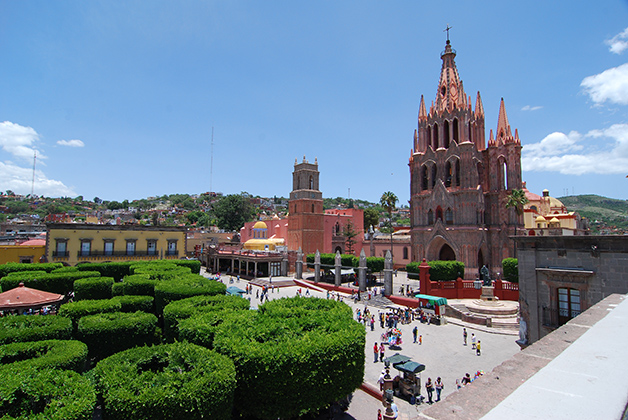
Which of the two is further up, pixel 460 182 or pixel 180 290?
pixel 460 182

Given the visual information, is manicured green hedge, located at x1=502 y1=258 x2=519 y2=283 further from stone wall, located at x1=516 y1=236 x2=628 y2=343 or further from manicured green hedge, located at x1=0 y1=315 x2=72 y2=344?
manicured green hedge, located at x1=0 y1=315 x2=72 y2=344

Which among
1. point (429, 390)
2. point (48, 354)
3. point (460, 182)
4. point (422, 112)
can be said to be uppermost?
point (422, 112)

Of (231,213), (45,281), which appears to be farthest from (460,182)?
(231,213)

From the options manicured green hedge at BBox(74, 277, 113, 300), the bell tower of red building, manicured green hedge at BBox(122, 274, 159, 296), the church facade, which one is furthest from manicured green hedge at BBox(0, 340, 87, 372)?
the bell tower of red building

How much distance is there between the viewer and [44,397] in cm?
707

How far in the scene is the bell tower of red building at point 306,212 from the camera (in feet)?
176

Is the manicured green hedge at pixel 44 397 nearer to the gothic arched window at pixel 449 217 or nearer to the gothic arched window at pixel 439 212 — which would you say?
the gothic arched window at pixel 449 217

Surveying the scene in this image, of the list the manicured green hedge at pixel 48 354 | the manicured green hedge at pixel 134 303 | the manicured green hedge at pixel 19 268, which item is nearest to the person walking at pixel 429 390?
the manicured green hedge at pixel 48 354

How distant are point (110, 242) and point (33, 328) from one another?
28.4 m

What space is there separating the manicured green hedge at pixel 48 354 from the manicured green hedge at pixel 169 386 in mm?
1761

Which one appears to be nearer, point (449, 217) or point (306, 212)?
point (449, 217)

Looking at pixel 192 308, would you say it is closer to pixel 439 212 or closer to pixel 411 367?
pixel 411 367

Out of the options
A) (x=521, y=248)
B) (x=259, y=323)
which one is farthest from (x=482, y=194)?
(x=259, y=323)

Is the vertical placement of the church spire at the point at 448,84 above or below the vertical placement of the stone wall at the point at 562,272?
above
